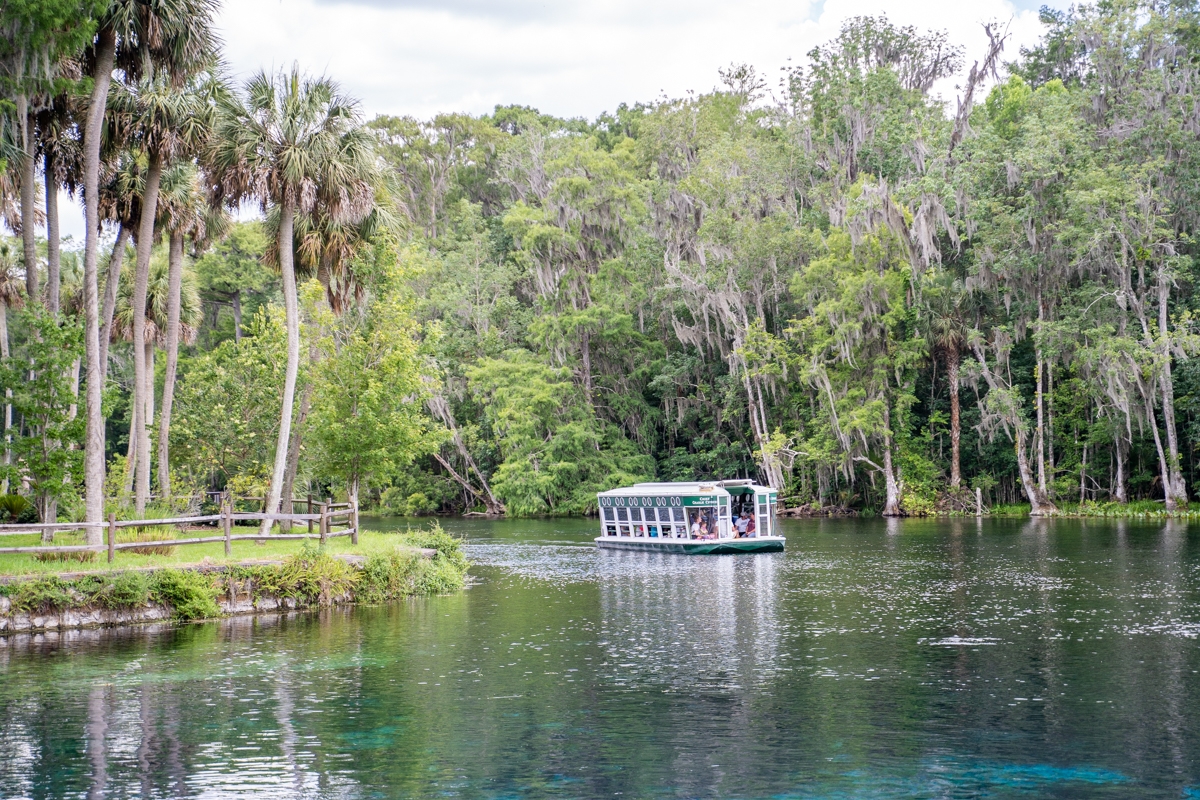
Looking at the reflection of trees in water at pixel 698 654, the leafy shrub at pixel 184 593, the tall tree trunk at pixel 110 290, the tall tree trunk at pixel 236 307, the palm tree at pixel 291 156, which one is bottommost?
the reflection of trees in water at pixel 698 654

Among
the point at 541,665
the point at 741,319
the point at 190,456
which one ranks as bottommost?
the point at 541,665

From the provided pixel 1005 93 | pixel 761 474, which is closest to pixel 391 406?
pixel 761 474

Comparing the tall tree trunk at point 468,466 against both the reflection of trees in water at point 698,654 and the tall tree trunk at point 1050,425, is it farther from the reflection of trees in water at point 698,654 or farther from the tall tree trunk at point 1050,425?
the reflection of trees in water at point 698,654

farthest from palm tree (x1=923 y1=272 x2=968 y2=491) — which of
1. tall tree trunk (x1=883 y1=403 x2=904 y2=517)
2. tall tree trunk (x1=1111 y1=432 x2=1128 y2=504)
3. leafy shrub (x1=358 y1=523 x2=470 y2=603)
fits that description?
leafy shrub (x1=358 y1=523 x2=470 y2=603)

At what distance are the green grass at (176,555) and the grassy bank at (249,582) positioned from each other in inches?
2.6

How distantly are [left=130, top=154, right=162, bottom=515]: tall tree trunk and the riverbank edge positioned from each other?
7.30 meters

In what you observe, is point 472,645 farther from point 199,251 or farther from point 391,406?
point 199,251

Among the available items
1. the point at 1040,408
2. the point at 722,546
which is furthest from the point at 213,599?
the point at 1040,408

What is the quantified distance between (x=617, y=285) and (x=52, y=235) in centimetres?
4705

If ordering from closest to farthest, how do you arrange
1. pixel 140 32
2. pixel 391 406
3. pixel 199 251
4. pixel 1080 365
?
pixel 140 32, pixel 391 406, pixel 199 251, pixel 1080 365

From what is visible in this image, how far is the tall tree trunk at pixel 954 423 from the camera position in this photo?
199 feet

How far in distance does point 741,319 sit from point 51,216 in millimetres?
44688

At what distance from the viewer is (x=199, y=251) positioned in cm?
3791

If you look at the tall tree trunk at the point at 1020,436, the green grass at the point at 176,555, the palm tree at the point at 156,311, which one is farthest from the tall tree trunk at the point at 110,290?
the tall tree trunk at the point at 1020,436
